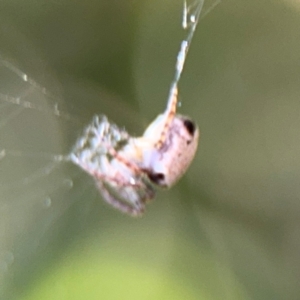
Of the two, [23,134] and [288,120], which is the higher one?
[288,120]

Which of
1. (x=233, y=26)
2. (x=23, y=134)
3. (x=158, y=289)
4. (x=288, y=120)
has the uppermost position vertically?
(x=233, y=26)

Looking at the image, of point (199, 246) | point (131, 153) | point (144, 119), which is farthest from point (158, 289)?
point (131, 153)

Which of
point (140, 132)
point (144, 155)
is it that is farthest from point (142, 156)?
point (140, 132)

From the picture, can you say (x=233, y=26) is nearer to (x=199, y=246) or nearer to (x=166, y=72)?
(x=166, y=72)

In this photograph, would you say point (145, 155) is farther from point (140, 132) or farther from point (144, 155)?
point (140, 132)

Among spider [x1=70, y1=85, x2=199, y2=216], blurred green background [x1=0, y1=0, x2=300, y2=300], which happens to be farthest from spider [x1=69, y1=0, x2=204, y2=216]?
blurred green background [x1=0, y1=0, x2=300, y2=300]

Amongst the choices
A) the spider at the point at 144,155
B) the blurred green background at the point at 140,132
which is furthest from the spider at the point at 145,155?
the blurred green background at the point at 140,132

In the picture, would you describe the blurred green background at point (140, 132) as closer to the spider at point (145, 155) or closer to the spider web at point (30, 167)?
the spider web at point (30, 167)
